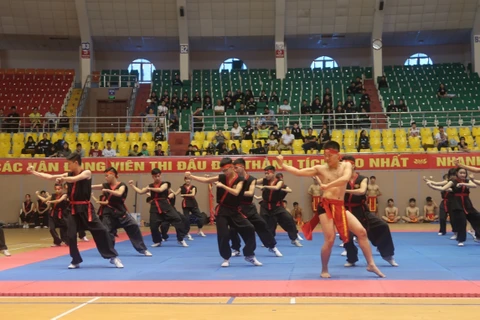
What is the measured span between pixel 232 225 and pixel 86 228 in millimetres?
2824

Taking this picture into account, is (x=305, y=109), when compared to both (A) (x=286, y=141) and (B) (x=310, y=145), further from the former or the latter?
(B) (x=310, y=145)

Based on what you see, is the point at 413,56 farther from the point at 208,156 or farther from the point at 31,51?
the point at 31,51

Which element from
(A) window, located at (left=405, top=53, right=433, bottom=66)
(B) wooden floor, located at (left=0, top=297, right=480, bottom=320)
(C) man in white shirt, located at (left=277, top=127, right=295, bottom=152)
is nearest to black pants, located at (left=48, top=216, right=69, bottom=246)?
(B) wooden floor, located at (left=0, top=297, right=480, bottom=320)

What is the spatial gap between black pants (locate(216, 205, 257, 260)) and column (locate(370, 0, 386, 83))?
88.0 ft

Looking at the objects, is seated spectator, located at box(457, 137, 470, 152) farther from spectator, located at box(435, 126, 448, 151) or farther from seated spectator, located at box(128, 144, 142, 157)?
seated spectator, located at box(128, 144, 142, 157)

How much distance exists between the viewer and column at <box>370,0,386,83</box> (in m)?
35.6

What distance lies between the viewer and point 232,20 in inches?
1442

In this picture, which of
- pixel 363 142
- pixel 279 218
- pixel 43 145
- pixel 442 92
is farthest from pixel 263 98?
pixel 279 218

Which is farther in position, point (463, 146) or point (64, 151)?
point (64, 151)

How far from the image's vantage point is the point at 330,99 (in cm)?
3134

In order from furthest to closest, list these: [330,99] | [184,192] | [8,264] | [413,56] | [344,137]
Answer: [413,56] < [330,99] < [344,137] < [184,192] < [8,264]

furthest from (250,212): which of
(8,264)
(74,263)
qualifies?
(8,264)

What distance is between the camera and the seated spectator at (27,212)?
25.9m

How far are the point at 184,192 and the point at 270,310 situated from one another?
11.4 m
